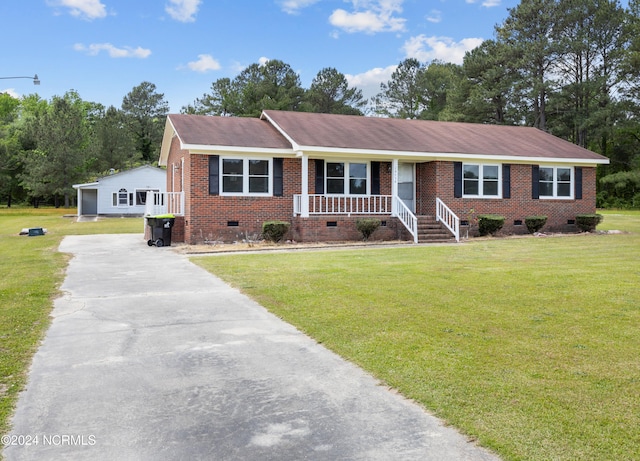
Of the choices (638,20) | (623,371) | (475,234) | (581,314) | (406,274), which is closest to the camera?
(623,371)

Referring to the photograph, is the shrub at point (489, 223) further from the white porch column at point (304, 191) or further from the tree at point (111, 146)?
the tree at point (111, 146)

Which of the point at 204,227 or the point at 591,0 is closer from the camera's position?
the point at 204,227

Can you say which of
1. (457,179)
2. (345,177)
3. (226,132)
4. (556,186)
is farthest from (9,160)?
(556,186)

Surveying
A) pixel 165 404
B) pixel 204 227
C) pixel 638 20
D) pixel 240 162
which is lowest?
pixel 165 404

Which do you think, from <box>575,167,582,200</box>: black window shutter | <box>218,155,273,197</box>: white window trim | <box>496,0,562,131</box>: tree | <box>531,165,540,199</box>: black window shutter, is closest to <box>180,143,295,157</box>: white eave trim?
<box>218,155,273,197</box>: white window trim

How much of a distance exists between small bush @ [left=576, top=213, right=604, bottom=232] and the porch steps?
616 centimetres

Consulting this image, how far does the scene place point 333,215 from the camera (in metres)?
18.3

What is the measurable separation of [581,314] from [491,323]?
1.32m

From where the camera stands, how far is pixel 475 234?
65.0ft

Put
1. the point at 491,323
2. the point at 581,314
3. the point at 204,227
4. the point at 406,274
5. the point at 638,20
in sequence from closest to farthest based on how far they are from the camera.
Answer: the point at 491,323, the point at 581,314, the point at 406,274, the point at 204,227, the point at 638,20

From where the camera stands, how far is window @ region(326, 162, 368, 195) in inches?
758

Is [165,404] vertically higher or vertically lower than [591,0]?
lower

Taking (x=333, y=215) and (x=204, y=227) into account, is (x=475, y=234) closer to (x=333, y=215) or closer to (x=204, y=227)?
(x=333, y=215)

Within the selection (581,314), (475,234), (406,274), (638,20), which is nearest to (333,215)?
(475,234)
